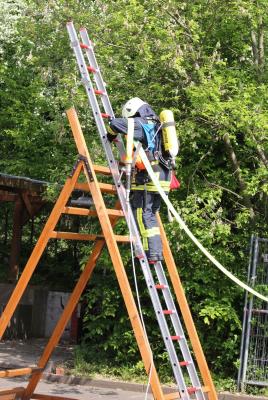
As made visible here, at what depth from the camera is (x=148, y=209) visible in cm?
752

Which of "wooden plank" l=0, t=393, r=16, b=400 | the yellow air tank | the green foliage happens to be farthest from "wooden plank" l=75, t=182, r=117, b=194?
the green foliage

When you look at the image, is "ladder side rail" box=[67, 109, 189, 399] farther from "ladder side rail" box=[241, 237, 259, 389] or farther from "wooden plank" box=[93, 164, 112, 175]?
"ladder side rail" box=[241, 237, 259, 389]

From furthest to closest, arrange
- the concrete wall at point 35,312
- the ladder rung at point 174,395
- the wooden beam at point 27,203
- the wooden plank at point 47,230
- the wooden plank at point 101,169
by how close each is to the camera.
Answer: the concrete wall at point 35,312 < the wooden beam at point 27,203 < the wooden plank at point 101,169 < the wooden plank at point 47,230 < the ladder rung at point 174,395

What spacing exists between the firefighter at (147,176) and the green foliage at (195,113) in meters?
3.29

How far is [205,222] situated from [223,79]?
2166mm

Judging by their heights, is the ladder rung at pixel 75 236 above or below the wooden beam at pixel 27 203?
below

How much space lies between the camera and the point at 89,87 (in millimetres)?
7758

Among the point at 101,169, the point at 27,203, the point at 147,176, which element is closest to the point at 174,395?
the point at 147,176

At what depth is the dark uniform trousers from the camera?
294 inches

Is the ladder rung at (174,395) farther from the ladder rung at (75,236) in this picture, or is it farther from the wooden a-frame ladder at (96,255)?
the ladder rung at (75,236)

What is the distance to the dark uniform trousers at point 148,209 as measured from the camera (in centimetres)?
746

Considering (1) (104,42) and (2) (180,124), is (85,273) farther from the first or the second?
(1) (104,42)

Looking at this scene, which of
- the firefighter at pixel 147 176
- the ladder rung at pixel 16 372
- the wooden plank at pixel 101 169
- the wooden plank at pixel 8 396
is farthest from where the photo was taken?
the wooden plank at pixel 8 396

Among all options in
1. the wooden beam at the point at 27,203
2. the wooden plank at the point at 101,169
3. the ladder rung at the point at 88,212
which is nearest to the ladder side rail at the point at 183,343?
the ladder rung at the point at 88,212
